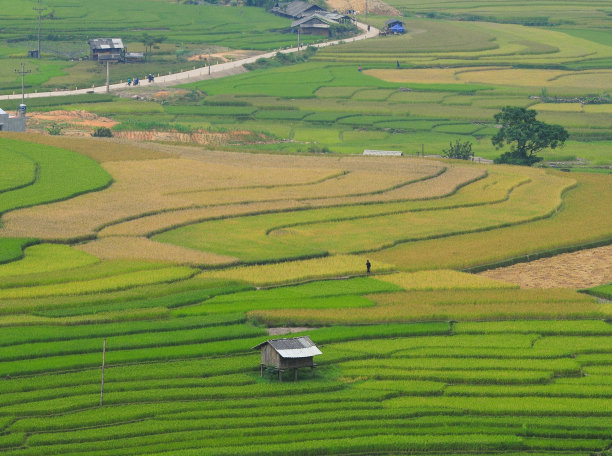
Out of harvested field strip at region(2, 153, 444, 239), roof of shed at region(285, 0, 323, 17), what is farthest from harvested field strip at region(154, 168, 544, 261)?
roof of shed at region(285, 0, 323, 17)

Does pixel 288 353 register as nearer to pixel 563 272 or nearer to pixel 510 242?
pixel 563 272

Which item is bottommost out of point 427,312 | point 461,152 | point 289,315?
point 461,152

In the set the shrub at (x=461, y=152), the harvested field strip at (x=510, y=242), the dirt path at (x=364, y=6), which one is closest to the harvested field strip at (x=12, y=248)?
the harvested field strip at (x=510, y=242)

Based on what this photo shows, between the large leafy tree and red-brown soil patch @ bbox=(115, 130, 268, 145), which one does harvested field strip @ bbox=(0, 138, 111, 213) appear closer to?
red-brown soil patch @ bbox=(115, 130, 268, 145)

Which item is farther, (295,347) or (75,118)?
(75,118)

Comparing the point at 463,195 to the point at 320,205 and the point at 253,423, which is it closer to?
the point at 320,205

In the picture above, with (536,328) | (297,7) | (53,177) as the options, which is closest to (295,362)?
(536,328)
